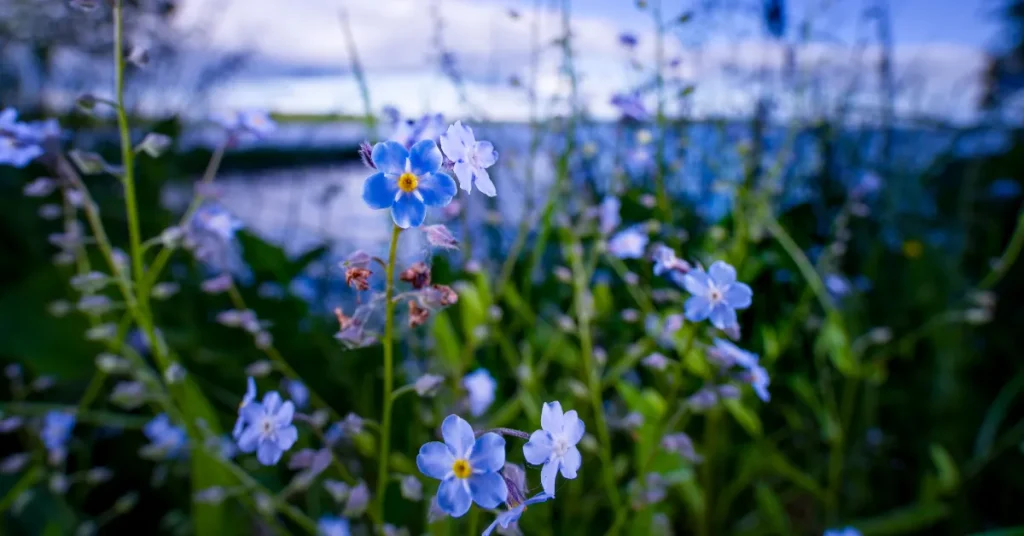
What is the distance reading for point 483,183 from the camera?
387 mm

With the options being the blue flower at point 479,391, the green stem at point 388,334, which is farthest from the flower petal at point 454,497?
the blue flower at point 479,391

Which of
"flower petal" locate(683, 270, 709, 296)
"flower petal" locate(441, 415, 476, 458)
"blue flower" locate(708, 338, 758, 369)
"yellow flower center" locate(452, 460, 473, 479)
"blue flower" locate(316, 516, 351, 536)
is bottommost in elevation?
"blue flower" locate(316, 516, 351, 536)

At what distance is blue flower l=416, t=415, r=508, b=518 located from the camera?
0.38 meters

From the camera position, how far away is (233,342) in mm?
1325

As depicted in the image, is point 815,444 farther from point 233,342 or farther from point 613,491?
point 233,342

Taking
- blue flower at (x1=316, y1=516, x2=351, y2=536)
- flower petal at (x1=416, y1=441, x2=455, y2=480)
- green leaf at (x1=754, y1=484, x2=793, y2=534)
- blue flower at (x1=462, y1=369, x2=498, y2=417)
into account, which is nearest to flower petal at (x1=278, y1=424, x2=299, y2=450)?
flower petal at (x1=416, y1=441, x2=455, y2=480)

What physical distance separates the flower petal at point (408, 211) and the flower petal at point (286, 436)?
0.55 ft

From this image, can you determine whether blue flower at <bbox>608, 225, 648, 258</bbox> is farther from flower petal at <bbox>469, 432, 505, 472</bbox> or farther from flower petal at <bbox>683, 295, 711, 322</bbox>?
flower petal at <bbox>469, 432, 505, 472</bbox>

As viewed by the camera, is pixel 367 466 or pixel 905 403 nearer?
pixel 367 466

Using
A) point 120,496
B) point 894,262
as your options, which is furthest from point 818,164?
point 120,496

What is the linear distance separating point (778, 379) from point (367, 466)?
646 mm

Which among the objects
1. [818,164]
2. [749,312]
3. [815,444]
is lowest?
[815,444]

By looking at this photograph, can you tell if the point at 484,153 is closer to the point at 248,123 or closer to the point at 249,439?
the point at 249,439

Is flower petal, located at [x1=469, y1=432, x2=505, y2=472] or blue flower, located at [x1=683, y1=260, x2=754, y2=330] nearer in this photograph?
flower petal, located at [x1=469, y1=432, x2=505, y2=472]
